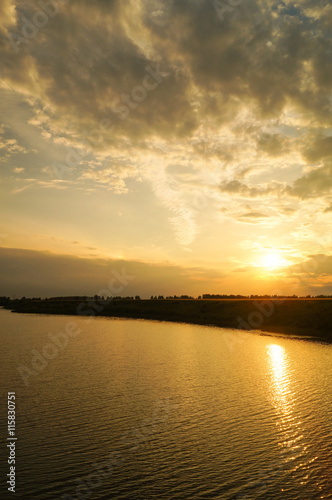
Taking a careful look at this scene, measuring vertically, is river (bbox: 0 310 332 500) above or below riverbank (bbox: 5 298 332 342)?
below

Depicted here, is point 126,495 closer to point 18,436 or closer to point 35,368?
point 18,436

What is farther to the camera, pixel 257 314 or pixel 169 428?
pixel 257 314

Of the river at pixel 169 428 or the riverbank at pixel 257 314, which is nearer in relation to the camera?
the river at pixel 169 428

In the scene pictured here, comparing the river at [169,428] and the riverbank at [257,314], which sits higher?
the riverbank at [257,314]

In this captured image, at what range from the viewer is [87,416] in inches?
763

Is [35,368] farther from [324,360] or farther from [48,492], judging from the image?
[324,360]

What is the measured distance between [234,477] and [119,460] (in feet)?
15.4

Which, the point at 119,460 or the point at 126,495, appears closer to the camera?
the point at 126,495

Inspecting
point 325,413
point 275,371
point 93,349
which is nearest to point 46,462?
point 325,413

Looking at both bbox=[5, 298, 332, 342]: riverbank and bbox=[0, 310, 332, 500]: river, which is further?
bbox=[5, 298, 332, 342]: riverbank

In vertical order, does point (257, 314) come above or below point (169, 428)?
above

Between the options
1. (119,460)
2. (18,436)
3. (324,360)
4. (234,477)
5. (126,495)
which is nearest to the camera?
(126,495)

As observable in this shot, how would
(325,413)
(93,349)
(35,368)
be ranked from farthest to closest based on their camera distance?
1. (93,349)
2. (35,368)
3. (325,413)

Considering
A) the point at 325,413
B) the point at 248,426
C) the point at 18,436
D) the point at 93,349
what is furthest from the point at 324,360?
the point at 18,436
